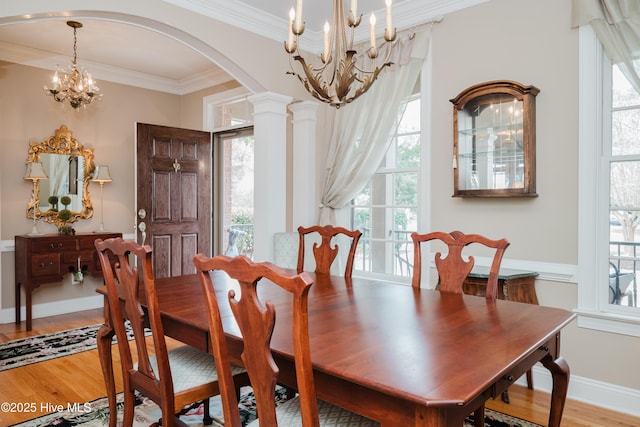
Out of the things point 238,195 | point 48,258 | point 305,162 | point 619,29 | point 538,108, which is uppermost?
point 619,29

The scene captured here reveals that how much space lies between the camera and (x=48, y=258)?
437 cm

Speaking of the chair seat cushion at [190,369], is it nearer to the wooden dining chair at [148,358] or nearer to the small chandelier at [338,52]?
the wooden dining chair at [148,358]

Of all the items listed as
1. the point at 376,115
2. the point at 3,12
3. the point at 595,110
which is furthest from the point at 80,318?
the point at 595,110

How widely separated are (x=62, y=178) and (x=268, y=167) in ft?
8.36

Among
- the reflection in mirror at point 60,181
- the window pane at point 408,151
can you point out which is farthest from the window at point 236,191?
the window pane at point 408,151

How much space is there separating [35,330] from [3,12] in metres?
3.04

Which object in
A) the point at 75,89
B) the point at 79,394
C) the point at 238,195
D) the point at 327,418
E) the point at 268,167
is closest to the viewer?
the point at 327,418

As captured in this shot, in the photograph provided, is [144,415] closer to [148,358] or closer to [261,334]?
[148,358]

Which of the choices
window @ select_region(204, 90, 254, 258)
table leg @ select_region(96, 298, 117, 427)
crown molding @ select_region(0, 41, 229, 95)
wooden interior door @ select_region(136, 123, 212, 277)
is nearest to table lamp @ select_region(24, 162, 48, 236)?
wooden interior door @ select_region(136, 123, 212, 277)

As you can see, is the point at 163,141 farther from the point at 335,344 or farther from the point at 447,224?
the point at 335,344

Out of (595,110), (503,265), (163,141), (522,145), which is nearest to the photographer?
(595,110)

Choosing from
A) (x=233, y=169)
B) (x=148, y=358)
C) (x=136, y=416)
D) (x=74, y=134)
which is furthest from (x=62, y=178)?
(x=148, y=358)

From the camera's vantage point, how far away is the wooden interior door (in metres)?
4.84

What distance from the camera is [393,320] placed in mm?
1699
